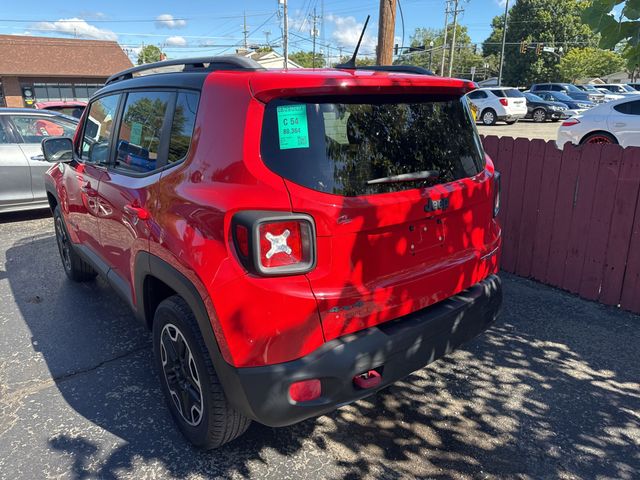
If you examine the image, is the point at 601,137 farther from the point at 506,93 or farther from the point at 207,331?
the point at 506,93

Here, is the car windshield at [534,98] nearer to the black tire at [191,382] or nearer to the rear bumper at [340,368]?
the rear bumper at [340,368]

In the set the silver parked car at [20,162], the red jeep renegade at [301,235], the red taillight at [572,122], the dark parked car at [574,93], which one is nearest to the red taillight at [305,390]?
the red jeep renegade at [301,235]

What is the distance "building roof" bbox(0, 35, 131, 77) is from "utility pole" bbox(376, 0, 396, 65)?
31.4 meters

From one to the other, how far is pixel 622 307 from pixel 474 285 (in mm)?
2257

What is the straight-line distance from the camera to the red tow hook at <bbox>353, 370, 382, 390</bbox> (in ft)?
6.89

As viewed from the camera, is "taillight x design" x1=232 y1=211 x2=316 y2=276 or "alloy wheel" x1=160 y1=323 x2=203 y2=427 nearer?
"taillight x design" x1=232 y1=211 x2=316 y2=276

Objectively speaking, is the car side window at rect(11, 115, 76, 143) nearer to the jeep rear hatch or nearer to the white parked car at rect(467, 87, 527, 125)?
the jeep rear hatch

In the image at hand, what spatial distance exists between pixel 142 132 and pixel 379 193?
1563mm

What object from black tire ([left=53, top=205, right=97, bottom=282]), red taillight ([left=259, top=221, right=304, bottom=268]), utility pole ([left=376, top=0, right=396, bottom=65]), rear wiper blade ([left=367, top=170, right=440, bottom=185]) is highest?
utility pole ([left=376, top=0, right=396, bottom=65])

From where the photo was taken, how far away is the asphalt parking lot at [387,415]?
2.45m

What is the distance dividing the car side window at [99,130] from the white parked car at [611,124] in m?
7.93

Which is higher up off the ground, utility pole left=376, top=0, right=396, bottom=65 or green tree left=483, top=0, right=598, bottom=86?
green tree left=483, top=0, right=598, bottom=86

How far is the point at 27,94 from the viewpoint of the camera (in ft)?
108

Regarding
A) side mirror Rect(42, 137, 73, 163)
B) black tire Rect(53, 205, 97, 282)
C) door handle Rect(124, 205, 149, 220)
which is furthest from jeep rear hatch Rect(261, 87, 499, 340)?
black tire Rect(53, 205, 97, 282)
